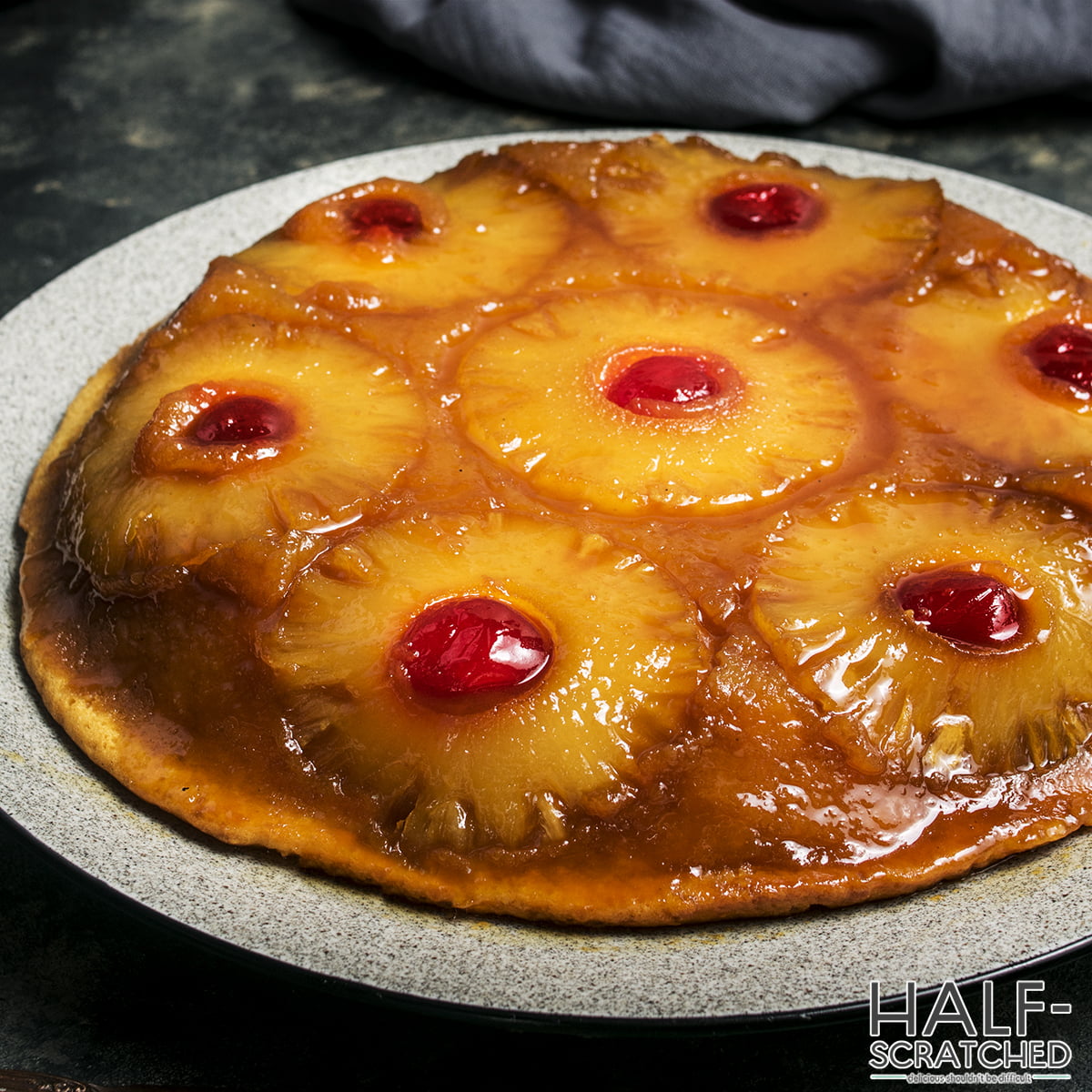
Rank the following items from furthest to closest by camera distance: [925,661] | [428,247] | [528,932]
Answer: [428,247] → [925,661] → [528,932]

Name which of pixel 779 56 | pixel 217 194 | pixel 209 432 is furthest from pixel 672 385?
pixel 217 194

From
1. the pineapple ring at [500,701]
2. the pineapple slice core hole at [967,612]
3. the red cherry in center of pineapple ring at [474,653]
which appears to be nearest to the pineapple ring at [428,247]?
the pineapple ring at [500,701]

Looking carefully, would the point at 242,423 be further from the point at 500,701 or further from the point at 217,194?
the point at 217,194

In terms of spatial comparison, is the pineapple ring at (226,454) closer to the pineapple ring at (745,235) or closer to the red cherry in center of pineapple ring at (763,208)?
the pineapple ring at (745,235)

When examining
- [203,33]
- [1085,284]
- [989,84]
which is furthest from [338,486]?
[203,33]

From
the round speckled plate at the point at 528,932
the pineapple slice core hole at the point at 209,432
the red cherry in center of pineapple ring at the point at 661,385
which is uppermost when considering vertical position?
the pineapple slice core hole at the point at 209,432

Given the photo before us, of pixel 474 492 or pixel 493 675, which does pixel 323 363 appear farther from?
pixel 493 675

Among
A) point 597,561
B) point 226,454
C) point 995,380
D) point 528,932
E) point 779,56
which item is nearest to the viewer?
point 528,932
